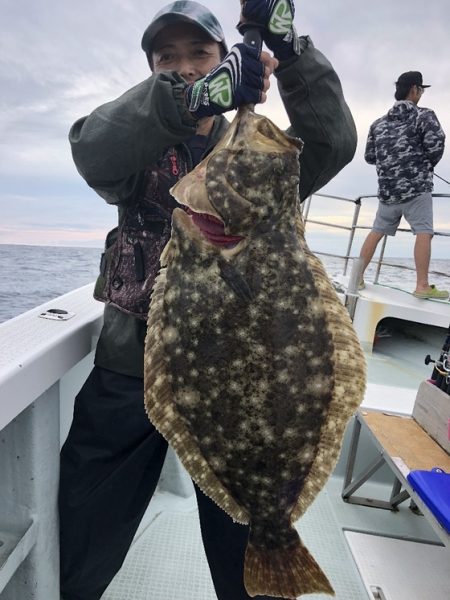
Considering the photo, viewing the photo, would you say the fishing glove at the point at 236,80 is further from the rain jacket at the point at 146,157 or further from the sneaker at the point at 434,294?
the sneaker at the point at 434,294

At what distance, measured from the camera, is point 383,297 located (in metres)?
6.62

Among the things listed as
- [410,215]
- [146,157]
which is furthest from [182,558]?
[410,215]

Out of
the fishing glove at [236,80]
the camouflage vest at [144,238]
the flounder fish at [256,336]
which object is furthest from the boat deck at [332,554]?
the fishing glove at [236,80]

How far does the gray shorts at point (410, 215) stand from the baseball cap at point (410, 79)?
1.39 m

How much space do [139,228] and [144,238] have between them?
0.17 ft

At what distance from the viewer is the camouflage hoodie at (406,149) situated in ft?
18.8

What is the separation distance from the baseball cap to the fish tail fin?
19.2 feet

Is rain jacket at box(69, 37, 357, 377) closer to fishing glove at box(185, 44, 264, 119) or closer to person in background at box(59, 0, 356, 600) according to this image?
person in background at box(59, 0, 356, 600)

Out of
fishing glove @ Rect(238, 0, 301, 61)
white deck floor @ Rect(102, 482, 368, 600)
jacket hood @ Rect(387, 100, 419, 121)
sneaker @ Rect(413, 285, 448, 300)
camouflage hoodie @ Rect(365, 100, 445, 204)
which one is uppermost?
jacket hood @ Rect(387, 100, 419, 121)

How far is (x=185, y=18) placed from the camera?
6.18 feet

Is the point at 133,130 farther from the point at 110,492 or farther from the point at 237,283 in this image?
the point at 110,492

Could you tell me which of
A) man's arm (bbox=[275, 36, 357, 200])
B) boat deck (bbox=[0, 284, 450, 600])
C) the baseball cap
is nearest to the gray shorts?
the baseball cap

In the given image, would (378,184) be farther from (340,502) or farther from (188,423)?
(188,423)

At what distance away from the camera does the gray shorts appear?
611cm
